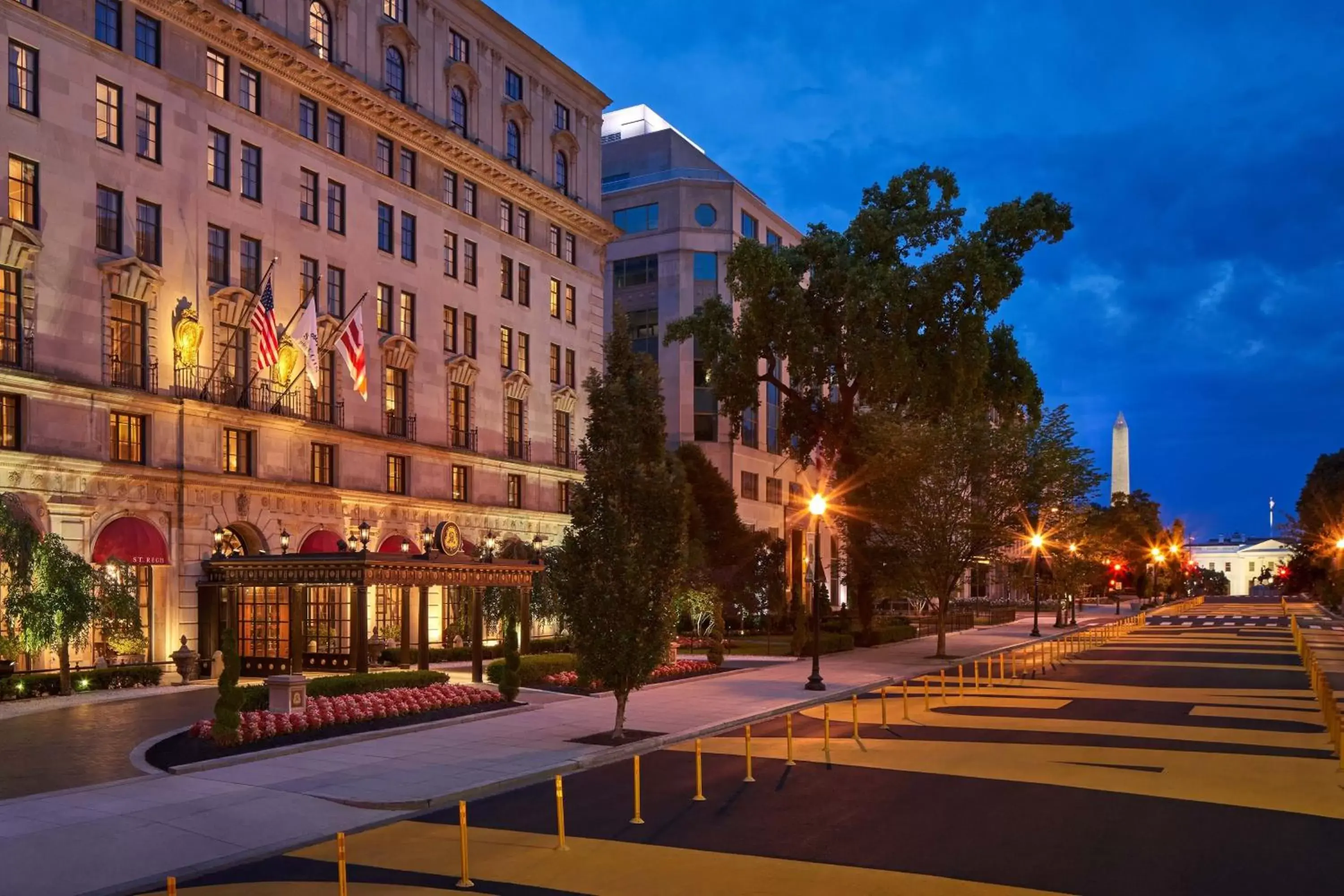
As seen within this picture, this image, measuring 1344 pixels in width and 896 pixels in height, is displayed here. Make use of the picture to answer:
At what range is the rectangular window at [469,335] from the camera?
176 feet

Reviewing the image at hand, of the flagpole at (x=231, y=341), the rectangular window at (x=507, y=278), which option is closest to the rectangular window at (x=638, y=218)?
the rectangular window at (x=507, y=278)

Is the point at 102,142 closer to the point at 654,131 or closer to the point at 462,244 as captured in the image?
the point at 462,244

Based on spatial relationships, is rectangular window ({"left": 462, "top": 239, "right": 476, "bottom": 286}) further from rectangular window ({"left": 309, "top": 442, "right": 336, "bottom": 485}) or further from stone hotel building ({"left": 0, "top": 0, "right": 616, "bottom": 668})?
rectangular window ({"left": 309, "top": 442, "right": 336, "bottom": 485})

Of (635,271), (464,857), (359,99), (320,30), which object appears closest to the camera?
(464,857)

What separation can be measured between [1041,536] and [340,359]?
3631 centimetres

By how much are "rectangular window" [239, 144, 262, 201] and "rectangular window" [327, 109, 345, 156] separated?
4075 millimetres

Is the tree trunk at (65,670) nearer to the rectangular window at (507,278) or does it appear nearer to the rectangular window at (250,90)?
the rectangular window at (250,90)

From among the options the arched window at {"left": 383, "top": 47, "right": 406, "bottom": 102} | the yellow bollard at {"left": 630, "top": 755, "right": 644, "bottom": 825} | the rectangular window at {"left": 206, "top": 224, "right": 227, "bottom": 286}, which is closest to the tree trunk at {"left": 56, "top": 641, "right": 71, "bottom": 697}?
the rectangular window at {"left": 206, "top": 224, "right": 227, "bottom": 286}

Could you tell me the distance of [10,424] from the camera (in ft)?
107

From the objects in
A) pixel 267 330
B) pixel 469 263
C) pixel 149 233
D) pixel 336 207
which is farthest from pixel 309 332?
pixel 469 263

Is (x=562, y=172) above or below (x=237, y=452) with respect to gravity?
above

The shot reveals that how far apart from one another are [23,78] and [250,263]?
31.2ft

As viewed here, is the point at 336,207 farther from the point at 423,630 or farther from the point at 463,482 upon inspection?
the point at 423,630

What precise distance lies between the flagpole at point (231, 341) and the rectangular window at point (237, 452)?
1798 millimetres
